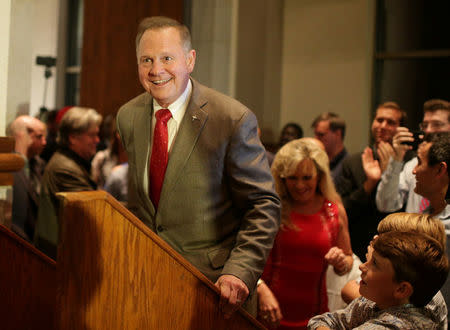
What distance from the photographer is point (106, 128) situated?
192 inches

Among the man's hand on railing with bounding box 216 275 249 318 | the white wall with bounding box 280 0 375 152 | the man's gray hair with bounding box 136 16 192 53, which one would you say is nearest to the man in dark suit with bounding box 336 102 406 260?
the man's hand on railing with bounding box 216 275 249 318

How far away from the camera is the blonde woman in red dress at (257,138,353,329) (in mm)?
2596

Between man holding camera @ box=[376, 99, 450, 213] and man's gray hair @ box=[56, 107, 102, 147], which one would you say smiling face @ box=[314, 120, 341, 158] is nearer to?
man's gray hair @ box=[56, 107, 102, 147]

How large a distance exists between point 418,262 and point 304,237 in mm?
1162

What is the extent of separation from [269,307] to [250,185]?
657 millimetres

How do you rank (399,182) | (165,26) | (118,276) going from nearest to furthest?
A: (118,276), (165,26), (399,182)

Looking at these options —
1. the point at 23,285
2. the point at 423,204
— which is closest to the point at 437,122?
the point at 423,204

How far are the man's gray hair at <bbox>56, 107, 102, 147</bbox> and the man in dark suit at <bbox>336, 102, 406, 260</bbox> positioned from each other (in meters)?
1.47

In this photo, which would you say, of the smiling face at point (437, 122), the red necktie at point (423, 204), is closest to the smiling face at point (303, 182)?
the red necktie at point (423, 204)

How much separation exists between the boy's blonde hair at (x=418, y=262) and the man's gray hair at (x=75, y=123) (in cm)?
234

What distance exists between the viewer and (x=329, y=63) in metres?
6.58

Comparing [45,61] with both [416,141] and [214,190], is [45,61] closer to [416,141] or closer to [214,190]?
[416,141]

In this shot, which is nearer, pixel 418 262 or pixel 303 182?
pixel 418 262

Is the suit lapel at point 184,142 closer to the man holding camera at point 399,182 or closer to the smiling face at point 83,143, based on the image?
the man holding camera at point 399,182
